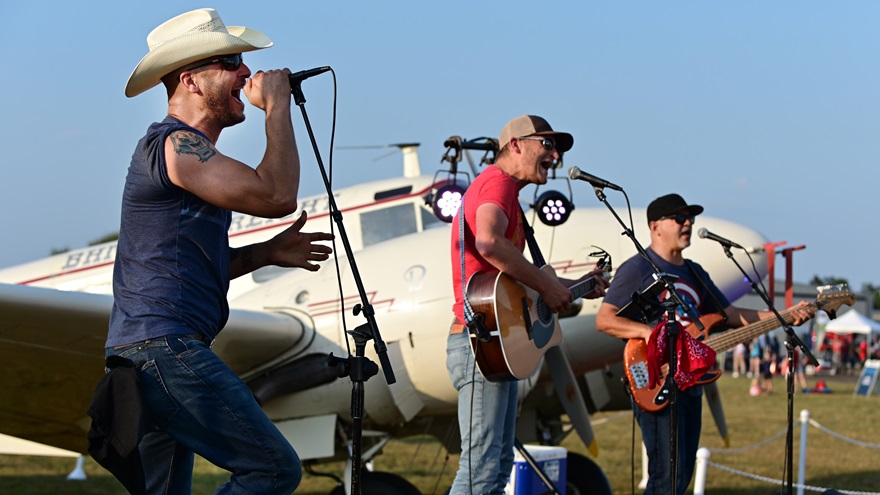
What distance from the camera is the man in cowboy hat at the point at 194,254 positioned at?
110 inches

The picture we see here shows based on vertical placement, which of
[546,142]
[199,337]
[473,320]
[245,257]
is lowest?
[473,320]

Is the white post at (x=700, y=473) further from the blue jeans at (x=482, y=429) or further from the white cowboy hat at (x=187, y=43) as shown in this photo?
the white cowboy hat at (x=187, y=43)

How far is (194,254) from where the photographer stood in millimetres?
2932

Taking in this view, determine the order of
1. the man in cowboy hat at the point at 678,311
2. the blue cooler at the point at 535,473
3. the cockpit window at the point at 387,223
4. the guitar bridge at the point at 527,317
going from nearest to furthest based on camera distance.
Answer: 1. the guitar bridge at the point at 527,317
2. the man in cowboy hat at the point at 678,311
3. the blue cooler at the point at 535,473
4. the cockpit window at the point at 387,223

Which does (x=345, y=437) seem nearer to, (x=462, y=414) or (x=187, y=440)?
(x=462, y=414)

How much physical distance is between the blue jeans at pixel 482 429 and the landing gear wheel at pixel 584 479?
344 centimetres

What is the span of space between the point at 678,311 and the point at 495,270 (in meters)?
1.65

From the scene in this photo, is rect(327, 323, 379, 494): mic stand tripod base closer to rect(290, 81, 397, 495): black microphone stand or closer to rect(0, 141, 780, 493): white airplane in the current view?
rect(290, 81, 397, 495): black microphone stand

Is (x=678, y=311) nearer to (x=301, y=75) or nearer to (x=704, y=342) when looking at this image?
(x=704, y=342)

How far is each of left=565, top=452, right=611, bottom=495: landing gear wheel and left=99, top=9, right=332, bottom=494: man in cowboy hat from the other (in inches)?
192

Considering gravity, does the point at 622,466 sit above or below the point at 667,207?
below

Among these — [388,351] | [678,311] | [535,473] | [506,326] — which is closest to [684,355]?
[678,311]

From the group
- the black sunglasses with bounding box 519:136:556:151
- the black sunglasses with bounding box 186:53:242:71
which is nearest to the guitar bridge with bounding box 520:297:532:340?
the black sunglasses with bounding box 519:136:556:151

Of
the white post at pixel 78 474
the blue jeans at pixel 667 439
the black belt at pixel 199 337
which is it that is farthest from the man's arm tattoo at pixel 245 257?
the white post at pixel 78 474
